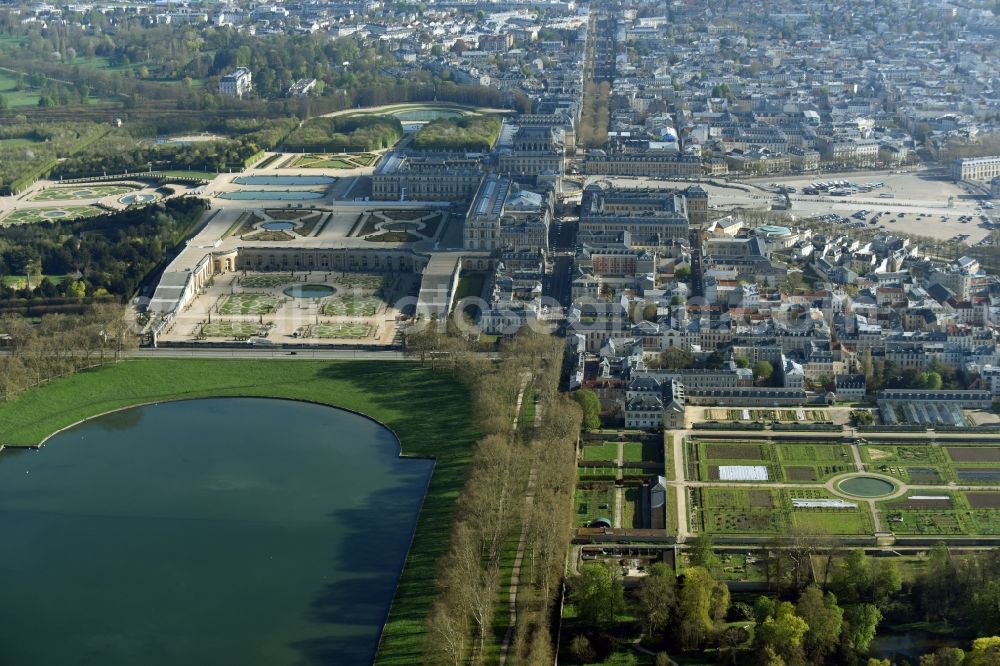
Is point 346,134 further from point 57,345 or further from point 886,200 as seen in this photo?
point 57,345

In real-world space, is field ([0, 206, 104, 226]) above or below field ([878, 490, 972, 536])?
below

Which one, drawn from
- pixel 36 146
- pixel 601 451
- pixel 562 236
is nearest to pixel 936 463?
pixel 601 451

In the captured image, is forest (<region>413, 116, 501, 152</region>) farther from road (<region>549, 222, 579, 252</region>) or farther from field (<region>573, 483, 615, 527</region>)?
field (<region>573, 483, 615, 527</region>)

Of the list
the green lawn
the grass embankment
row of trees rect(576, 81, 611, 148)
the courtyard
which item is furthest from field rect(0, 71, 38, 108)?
the green lawn

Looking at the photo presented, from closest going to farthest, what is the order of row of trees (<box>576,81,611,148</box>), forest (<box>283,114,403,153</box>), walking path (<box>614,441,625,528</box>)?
walking path (<box>614,441,625,528</box>), row of trees (<box>576,81,611,148</box>), forest (<box>283,114,403,153</box>)

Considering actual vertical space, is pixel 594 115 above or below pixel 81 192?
above

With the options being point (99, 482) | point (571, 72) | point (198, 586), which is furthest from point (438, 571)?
point (571, 72)
